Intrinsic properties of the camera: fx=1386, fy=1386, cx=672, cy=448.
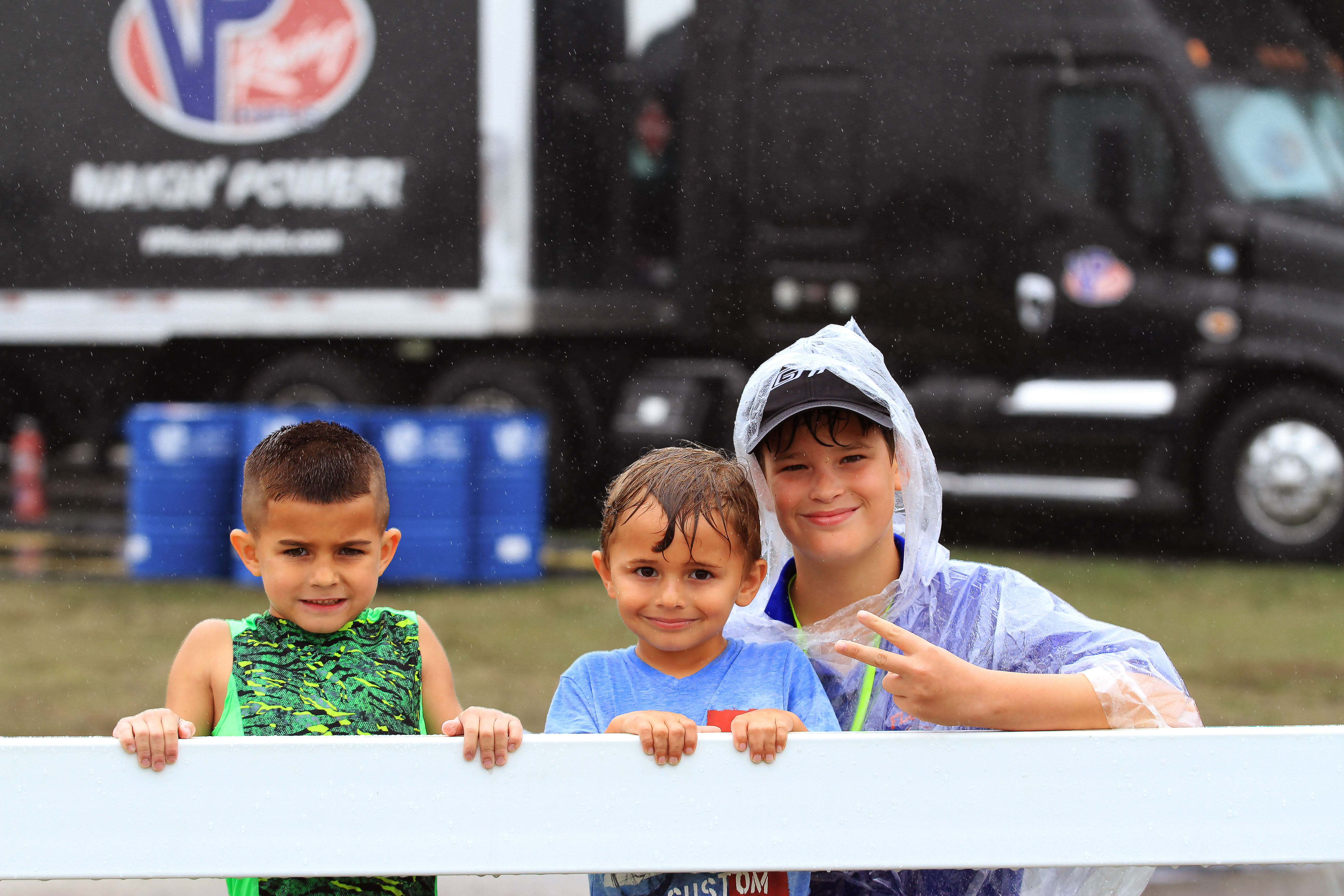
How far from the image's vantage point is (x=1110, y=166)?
6.36m

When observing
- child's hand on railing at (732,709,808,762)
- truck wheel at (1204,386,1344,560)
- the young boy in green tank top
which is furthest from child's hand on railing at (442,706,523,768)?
truck wheel at (1204,386,1344,560)

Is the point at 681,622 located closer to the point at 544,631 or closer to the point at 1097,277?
the point at 544,631

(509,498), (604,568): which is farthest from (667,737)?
(509,498)

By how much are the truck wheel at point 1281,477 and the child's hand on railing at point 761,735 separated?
5551 millimetres

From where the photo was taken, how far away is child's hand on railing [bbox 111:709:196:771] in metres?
1.21

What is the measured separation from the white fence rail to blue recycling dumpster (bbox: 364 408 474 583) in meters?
4.62

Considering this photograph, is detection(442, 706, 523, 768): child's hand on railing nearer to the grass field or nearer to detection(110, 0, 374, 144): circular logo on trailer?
the grass field

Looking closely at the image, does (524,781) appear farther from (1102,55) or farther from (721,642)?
(1102,55)

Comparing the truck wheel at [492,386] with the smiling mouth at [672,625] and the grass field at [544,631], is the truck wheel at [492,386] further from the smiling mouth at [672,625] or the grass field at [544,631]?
the smiling mouth at [672,625]

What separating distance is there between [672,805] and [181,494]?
17.3ft

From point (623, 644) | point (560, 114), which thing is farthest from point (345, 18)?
point (623, 644)

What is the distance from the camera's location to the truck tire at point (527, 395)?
6.79 metres

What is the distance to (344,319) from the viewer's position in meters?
6.80

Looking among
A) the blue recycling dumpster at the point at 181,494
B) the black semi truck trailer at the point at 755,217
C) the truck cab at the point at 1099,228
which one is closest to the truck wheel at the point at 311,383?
the black semi truck trailer at the point at 755,217
